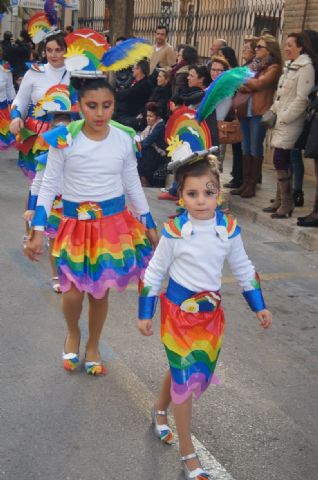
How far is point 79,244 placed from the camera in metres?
4.02

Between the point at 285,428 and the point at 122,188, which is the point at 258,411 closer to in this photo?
A: the point at 285,428

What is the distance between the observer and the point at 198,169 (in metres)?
3.22

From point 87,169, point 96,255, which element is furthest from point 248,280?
point 87,169

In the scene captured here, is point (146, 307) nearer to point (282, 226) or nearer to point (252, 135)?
point (282, 226)

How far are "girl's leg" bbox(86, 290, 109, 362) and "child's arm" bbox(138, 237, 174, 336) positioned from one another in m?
0.96

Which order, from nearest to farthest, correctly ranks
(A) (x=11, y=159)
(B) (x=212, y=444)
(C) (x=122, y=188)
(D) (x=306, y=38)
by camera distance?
(B) (x=212, y=444), (C) (x=122, y=188), (D) (x=306, y=38), (A) (x=11, y=159)

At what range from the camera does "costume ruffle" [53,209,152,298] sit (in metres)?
4.00

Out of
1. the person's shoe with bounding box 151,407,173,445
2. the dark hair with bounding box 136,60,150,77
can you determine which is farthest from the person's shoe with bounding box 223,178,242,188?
the person's shoe with bounding box 151,407,173,445

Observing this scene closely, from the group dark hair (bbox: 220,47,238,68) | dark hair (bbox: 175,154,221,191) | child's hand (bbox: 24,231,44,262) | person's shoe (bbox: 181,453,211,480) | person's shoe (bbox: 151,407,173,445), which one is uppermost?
dark hair (bbox: 175,154,221,191)

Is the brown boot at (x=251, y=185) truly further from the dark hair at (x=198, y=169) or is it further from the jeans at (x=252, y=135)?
the dark hair at (x=198, y=169)

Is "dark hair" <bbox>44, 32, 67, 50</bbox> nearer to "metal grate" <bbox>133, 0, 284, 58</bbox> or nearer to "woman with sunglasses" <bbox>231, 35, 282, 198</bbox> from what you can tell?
"woman with sunglasses" <bbox>231, 35, 282, 198</bbox>

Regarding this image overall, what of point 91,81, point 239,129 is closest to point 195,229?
point 91,81

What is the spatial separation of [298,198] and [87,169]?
5.47 metres

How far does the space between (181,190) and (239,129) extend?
259 inches
